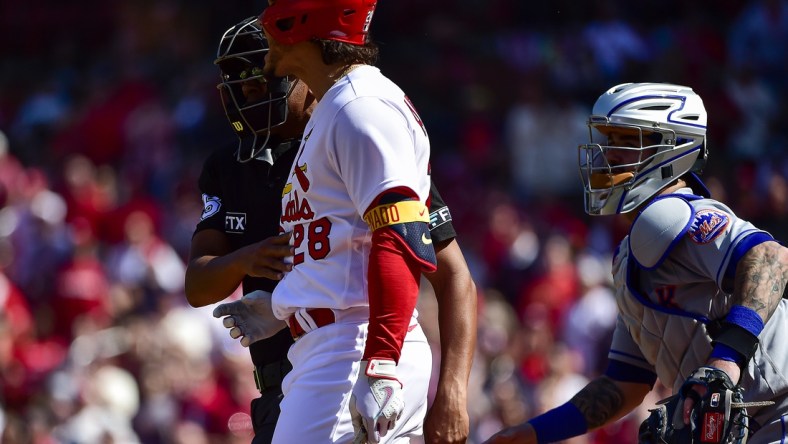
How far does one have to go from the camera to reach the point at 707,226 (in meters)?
4.02

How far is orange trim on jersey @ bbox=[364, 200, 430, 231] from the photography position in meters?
3.54

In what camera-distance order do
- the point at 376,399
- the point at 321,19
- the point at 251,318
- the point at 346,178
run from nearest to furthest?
the point at 376,399
the point at 346,178
the point at 321,19
the point at 251,318

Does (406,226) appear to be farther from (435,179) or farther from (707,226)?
(435,179)

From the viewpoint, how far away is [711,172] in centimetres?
1098

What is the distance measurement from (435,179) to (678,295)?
29.8ft

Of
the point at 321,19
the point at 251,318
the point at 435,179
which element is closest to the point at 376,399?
the point at 251,318

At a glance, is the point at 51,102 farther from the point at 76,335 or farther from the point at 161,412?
the point at 161,412

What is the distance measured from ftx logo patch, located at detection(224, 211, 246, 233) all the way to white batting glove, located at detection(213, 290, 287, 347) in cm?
37

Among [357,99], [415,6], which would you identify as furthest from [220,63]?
[415,6]

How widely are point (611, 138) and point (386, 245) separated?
132 centimetres

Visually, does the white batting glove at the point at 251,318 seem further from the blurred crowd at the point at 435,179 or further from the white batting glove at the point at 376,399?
the blurred crowd at the point at 435,179

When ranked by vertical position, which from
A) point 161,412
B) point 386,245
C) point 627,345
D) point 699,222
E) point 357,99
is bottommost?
point 161,412

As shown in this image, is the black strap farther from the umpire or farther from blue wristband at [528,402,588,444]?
the umpire

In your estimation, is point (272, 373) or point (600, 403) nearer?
point (272, 373)
